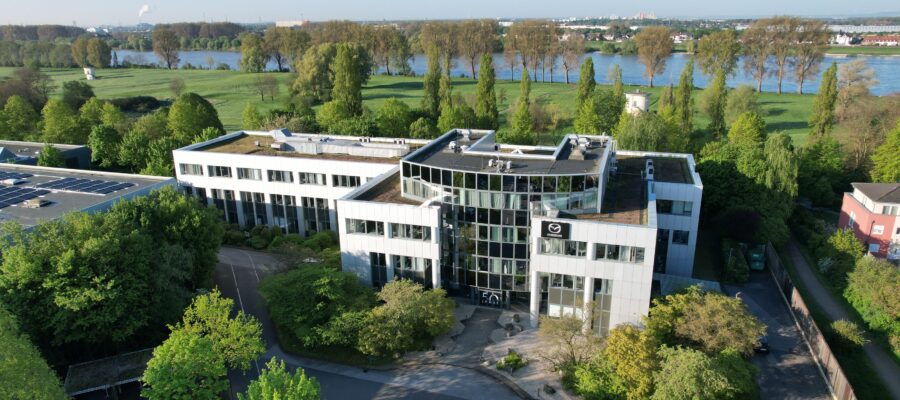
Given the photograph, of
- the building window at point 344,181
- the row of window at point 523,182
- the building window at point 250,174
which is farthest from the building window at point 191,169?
the row of window at point 523,182

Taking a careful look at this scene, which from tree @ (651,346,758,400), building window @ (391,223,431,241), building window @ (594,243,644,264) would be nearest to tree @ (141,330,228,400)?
building window @ (391,223,431,241)

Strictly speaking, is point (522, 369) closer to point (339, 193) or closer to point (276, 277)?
point (276, 277)

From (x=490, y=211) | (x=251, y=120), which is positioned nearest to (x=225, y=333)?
(x=490, y=211)

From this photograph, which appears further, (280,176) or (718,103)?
(718,103)

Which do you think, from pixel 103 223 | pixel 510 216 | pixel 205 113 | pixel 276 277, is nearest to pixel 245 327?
pixel 276 277

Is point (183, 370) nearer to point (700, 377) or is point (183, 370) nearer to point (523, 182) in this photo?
point (523, 182)

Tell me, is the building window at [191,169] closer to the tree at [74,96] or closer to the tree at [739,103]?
the tree at [74,96]

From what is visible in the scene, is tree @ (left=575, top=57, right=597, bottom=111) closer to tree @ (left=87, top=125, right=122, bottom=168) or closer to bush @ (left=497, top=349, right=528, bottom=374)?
bush @ (left=497, top=349, right=528, bottom=374)
